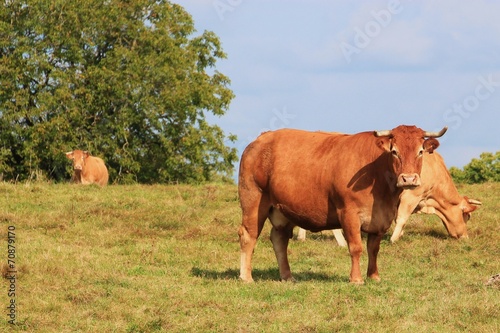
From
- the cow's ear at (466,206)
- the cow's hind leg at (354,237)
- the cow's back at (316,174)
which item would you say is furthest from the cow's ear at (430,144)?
the cow's ear at (466,206)

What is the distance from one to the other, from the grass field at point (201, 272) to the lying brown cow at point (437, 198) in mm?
475

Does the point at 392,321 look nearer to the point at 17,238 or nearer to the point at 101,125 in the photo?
the point at 17,238

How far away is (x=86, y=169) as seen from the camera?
33094 millimetres

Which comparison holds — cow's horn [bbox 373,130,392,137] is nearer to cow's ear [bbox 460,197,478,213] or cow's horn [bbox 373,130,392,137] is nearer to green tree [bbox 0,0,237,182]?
cow's ear [bbox 460,197,478,213]

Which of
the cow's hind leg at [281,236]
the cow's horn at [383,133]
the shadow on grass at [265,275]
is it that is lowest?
the shadow on grass at [265,275]

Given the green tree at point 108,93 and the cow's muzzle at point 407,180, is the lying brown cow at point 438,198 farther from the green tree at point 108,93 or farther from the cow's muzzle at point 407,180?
Result: the green tree at point 108,93

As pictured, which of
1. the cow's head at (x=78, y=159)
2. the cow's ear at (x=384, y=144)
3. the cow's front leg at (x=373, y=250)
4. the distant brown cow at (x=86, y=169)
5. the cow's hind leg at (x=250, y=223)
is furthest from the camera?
the distant brown cow at (x=86, y=169)

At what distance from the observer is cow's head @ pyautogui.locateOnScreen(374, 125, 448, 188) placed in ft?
38.5

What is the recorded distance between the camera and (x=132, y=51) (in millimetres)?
41375

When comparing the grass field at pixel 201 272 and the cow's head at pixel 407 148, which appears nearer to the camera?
the grass field at pixel 201 272

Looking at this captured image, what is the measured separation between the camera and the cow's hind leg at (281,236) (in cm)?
1360

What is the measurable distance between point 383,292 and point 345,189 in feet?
5.39

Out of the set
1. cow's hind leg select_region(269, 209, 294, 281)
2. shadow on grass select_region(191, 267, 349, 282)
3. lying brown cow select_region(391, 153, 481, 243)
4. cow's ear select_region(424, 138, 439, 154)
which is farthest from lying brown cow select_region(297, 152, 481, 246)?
cow's ear select_region(424, 138, 439, 154)

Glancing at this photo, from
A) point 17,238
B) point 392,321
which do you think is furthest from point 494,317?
point 17,238
